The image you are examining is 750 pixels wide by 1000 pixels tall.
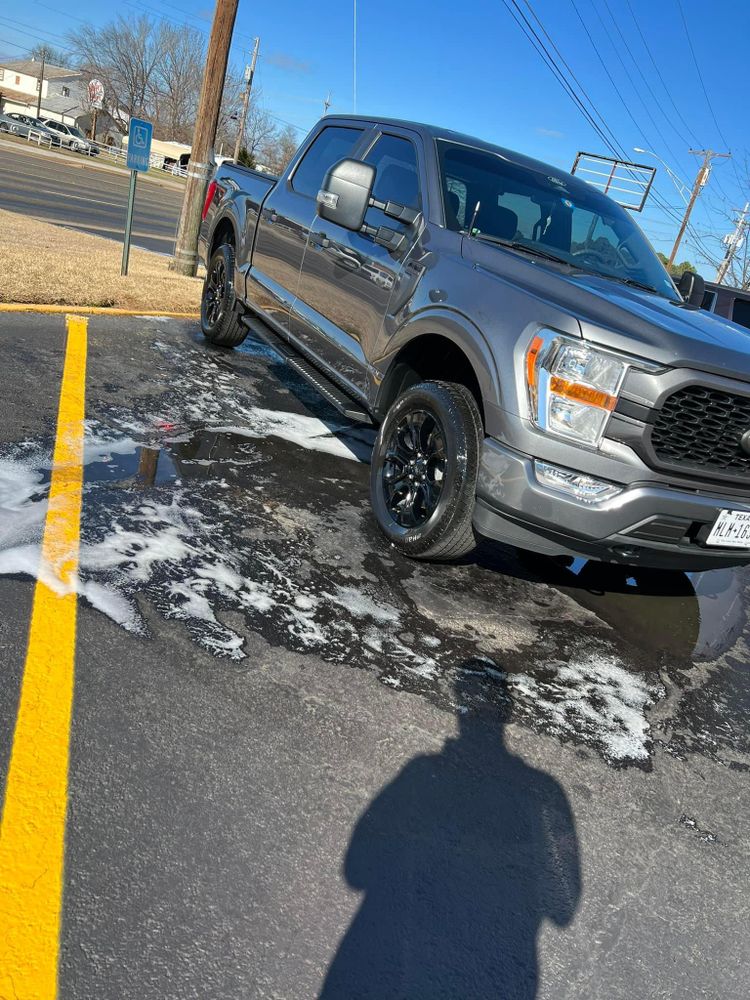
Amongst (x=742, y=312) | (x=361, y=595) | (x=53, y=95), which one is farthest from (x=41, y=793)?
(x=53, y=95)

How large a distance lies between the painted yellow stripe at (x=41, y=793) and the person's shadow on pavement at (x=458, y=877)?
2.04 ft

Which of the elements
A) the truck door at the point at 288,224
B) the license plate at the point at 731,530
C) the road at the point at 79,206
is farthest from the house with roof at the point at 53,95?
the license plate at the point at 731,530

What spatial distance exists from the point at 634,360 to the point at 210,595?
1.87 meters

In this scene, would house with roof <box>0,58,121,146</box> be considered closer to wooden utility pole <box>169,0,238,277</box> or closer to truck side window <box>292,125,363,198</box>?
wooden utility pole <box>169,0,238,277</box>

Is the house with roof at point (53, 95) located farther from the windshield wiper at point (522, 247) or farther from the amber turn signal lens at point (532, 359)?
the amber turn signal lens at point (532, 359)

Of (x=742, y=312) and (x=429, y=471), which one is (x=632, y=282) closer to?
(x=429, y=471)

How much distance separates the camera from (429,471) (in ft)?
13.0

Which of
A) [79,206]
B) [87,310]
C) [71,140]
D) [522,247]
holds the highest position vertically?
[522,247]

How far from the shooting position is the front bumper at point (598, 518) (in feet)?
10.6

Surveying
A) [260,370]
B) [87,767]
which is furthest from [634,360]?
[260,370]

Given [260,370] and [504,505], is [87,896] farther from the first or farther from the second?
[260,370]

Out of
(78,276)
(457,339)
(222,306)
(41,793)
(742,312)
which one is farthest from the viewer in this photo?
(742,312)

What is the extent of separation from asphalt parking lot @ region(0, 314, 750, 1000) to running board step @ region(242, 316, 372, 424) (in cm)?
49

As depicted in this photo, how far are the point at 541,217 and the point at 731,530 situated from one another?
6.96ft
